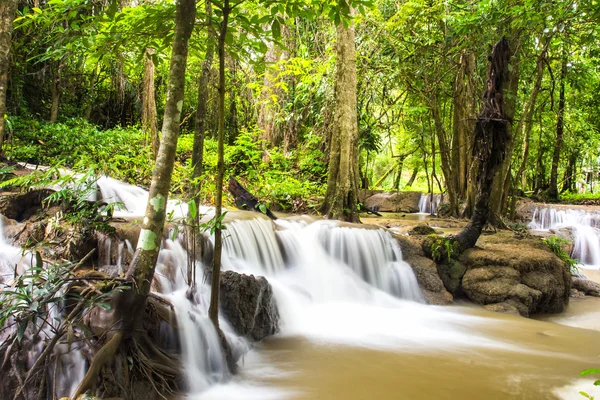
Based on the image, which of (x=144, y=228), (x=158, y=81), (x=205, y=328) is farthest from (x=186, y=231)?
(x=158, y=81)

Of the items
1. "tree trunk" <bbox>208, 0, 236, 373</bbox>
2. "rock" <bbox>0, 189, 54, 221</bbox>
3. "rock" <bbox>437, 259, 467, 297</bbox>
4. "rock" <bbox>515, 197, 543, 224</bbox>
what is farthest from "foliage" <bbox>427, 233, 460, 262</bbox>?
"rock" <bbox>515, 197, 543, 224</bbox>

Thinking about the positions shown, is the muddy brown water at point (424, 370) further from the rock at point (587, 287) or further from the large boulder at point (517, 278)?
the rock at point (587, 287)

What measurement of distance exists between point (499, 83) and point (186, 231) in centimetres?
524

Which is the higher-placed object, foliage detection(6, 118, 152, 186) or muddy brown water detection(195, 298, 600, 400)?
foliage detection(6, 118, 152, 186)

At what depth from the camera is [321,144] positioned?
12.7m

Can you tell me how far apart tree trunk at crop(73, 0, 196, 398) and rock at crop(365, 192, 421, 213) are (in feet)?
46.1

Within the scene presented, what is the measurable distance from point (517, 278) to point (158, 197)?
5.95 m

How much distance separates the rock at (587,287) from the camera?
7795 millimetres

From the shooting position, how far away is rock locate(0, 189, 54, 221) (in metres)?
5.19

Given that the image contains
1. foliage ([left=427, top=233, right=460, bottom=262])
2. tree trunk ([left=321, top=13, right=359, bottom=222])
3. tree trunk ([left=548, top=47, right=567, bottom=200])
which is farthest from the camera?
tree trunk ([left=548, top=47, right=567, bottom=200])

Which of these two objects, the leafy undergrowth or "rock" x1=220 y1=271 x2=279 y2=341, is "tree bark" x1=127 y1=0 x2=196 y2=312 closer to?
"rock" x1=220 y1=271 x2=279 y2=341

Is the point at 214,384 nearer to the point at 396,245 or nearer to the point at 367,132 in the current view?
the point at 396,245

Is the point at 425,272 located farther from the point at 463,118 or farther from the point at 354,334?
the point at 463,118

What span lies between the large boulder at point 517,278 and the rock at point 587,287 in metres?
1.10
